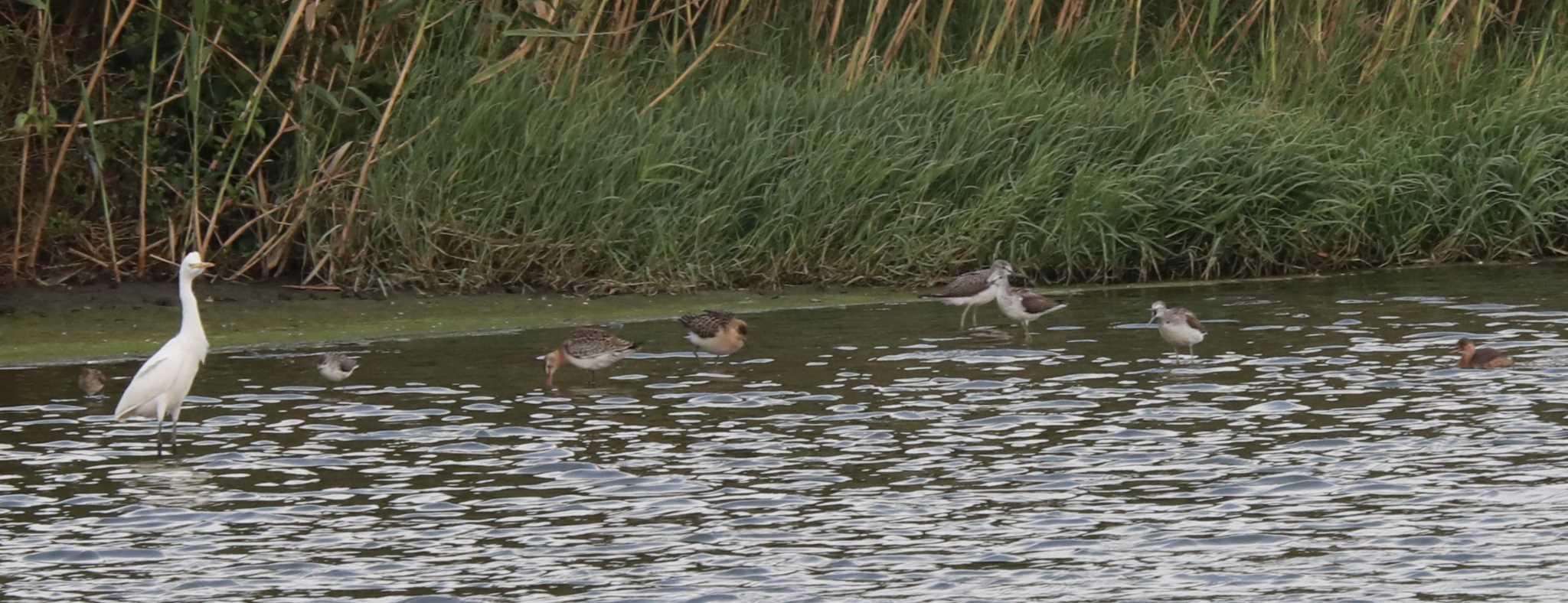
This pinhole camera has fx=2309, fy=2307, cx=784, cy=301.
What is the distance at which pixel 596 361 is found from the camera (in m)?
12.3

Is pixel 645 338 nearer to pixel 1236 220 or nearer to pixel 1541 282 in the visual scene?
pixel 1236 220

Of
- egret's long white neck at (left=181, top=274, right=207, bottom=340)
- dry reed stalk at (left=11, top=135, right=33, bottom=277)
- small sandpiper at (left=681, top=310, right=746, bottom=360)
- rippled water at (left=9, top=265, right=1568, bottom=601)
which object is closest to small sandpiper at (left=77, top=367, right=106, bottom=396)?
rippled water at (left=9, top=265, right=1568, bottom=601)

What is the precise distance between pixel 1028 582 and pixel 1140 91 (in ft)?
32.4

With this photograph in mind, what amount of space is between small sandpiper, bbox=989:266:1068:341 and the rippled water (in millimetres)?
188

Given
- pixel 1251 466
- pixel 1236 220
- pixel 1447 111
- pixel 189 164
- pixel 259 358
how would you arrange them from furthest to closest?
pixel 1447 111 → pixel 1236 220 → pixel 189 164 → pixel 259 358 → pixel 1251 466

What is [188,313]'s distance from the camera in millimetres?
11109

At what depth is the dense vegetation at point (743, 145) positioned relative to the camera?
14.9 m

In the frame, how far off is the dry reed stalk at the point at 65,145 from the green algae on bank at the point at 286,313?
1.18 ft

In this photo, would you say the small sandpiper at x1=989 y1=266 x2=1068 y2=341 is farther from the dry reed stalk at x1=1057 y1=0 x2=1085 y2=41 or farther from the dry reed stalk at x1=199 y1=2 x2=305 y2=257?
the dry reed stalk at x1=199 y1=2 x2=305 y2=257

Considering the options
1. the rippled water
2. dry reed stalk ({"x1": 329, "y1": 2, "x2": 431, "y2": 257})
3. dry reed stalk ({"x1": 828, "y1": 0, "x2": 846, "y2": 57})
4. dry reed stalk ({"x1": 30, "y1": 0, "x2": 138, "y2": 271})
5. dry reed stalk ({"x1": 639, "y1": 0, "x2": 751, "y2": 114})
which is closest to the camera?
the rippled water

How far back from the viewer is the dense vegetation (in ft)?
48.8

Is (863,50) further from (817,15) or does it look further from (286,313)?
(286,313)

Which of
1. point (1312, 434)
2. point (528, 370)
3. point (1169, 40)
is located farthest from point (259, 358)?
point (1169, 40)

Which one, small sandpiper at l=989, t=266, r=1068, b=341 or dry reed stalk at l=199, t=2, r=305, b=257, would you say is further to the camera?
dry reed stalk at l=199, t=2, r=305, b=257
